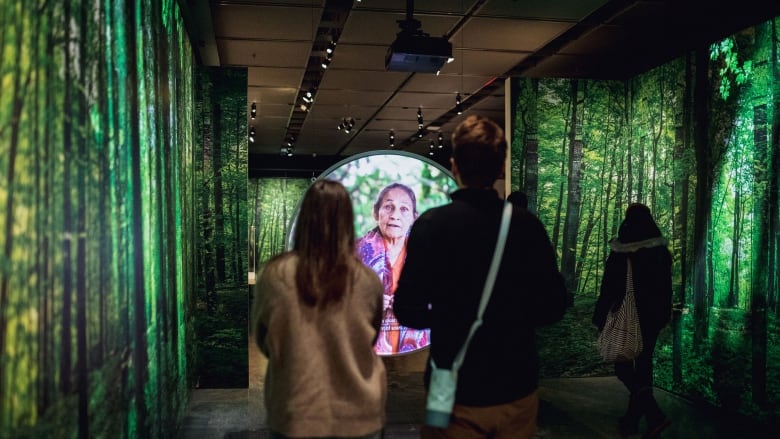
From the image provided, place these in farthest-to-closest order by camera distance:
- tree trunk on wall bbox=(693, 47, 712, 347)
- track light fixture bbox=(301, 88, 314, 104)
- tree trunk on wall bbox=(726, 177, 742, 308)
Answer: track light fixture bbox=(301, 88, 314, 104) → tree trunk on wall bbox=(693, 47, 712, 347) → tree trunk on wall bbox=(726, 177, 742, 308)

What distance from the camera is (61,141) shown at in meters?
1.83

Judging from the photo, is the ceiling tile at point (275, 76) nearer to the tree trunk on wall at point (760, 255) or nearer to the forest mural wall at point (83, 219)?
the forest mural wall at point (83, 219)

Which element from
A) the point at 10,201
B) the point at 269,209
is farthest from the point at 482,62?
the point at 269,209

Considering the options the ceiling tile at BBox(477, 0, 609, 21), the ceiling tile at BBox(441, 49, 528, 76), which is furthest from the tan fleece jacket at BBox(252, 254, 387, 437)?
the ceiling tile at BBox(441, 49, 528, 76)

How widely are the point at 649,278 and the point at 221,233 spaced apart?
3614mm

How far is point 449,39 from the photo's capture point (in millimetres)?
6266

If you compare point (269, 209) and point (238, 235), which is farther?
point (269, 209)

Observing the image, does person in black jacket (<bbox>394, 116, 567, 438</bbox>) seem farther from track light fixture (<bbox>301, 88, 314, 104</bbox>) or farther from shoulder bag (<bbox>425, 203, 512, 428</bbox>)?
track light fixture (<bbox>301, 88, 314, 104</bbox>)

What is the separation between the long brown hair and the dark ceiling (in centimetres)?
350

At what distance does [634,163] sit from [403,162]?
3.48 metres

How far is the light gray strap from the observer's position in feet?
6.03

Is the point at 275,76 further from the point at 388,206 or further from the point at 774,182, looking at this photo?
the point at 774,182

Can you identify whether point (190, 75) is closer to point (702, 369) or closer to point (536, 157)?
point (536, 157)

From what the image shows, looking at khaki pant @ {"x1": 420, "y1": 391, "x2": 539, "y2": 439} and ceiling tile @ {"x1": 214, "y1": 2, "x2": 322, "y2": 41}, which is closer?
khaki pant @ {"x1": 420, "y1": 391, "x2": 539, "y2": 439}
